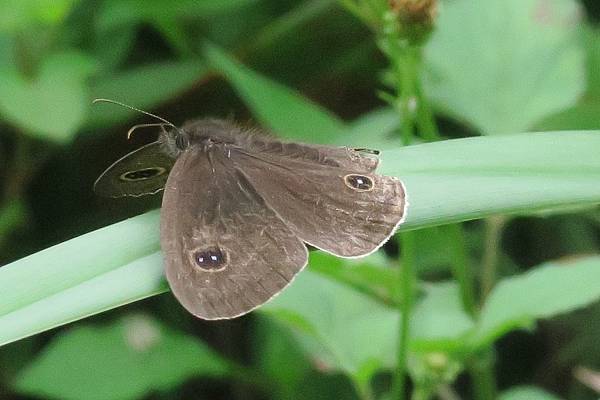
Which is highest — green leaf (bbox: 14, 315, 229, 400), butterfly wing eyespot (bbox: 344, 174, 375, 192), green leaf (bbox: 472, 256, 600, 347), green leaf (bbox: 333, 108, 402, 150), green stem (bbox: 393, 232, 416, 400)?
butterfly wing eyespot (bbox: 344, 174, 375, 192)

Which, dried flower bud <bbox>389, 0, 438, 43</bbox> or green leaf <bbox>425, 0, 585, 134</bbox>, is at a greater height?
dried flower bud <bbox>389, 0, 438, 43</bbox>

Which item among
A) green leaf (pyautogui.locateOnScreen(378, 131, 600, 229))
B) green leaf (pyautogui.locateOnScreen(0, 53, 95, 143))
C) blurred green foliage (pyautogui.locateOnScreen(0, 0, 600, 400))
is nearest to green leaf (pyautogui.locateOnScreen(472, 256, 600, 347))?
blurred green foliage (pyautogui.locateOnScreen(0, 0, 600, 400))

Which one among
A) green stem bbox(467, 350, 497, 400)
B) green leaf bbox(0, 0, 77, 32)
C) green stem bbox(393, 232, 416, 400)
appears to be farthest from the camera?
green leaf bbox(0, 0, 77, 32)

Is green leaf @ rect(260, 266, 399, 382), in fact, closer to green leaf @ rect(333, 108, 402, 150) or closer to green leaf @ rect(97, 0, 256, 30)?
green leaf @ rect(333, 108, 402, 150)

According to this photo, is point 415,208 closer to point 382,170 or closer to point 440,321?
point 382,170

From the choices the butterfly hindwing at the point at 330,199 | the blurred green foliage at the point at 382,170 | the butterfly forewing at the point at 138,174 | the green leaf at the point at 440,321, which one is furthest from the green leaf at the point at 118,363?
the butterfly hindwing at the point at 330,199

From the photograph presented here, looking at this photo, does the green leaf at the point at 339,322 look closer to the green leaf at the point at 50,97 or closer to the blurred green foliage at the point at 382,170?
the blurred green foliage at the point at 382,170

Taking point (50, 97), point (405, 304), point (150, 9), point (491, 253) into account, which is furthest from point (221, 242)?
point (150, 9)

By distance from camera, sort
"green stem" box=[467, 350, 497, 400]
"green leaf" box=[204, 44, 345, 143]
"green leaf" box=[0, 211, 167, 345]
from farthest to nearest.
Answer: "green leaf" box=[204, 44, 345, 143] → "green stem" box=[467, 350, 497, 400] → "green leaf" box=[0, 211, 167, 345]
